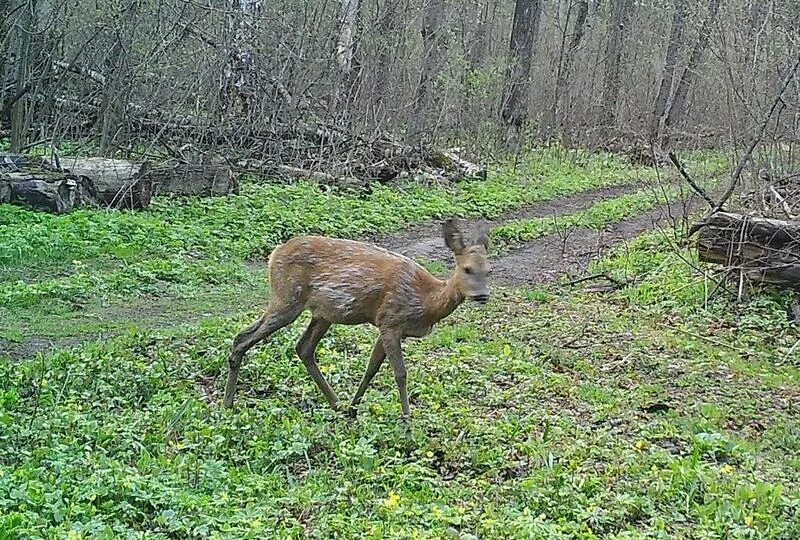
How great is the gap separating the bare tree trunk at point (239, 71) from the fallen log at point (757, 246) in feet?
32.0

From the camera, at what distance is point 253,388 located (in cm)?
777

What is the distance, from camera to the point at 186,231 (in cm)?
1341

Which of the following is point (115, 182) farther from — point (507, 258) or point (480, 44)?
point (480, 44)

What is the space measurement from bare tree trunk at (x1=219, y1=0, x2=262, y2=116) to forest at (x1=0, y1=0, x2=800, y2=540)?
0.20 feet

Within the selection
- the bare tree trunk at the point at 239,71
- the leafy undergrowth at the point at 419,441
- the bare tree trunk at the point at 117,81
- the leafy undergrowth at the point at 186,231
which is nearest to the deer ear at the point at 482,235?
the leafy undergrowth at the point at 419,441

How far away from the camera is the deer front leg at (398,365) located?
707 cm

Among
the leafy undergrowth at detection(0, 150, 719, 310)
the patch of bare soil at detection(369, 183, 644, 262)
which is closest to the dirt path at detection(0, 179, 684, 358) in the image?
the patch of bare soil at detection(369, 183, 644, 262)

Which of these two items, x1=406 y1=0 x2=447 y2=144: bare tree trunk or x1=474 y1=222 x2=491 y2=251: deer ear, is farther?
x1=406 y1=0 x2=447 y2=144: bare tree trunk

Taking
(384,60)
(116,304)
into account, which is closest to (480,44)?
(384,60)

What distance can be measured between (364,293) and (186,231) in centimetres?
673

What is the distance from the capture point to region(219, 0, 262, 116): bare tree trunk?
17.9 meters

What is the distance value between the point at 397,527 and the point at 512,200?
1495cm

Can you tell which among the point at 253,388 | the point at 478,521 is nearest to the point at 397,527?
the point at 478,521

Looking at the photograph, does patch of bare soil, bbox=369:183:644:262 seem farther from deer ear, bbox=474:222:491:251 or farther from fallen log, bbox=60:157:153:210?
deer ear, bbox=474:222:491:251
